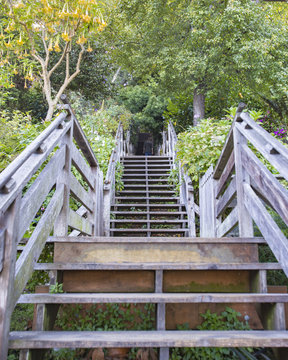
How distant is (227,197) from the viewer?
281cm

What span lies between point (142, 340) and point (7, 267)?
27.3 inches

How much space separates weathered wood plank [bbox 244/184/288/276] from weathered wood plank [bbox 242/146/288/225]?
13 centimetres

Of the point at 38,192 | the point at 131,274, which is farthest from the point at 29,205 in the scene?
the point at 131,274

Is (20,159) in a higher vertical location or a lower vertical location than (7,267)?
higher

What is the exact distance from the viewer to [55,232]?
87.5 inches

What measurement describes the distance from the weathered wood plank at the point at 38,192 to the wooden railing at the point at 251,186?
4.47 ft

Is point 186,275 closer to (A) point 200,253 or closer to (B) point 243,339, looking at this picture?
(A) point 200,253

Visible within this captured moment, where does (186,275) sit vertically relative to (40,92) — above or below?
below

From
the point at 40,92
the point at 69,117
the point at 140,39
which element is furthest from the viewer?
the point at 40,92

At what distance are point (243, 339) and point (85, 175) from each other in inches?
90.7

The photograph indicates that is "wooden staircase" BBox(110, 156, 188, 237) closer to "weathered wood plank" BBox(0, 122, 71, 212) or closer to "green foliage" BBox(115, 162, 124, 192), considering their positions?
"green foliage" BBox(115, 162, 124, 192)

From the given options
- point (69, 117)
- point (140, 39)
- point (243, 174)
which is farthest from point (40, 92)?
point (243, 174)

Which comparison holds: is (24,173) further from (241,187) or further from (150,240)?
(241,187)

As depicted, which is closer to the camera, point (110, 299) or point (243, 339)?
point (243, 339)
